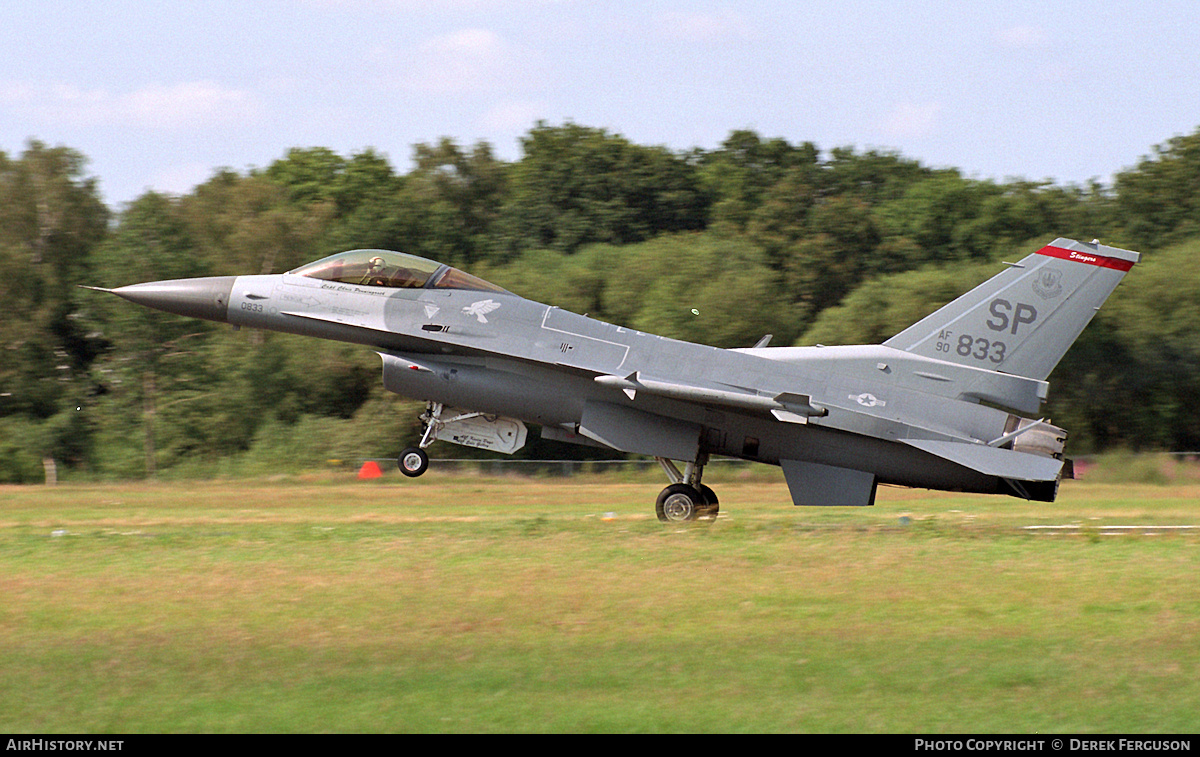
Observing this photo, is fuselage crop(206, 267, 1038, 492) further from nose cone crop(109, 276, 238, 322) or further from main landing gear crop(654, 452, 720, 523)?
nose cone crop(109, 276, 238, 322)

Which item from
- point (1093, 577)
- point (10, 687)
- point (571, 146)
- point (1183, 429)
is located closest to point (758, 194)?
point (571, 146)

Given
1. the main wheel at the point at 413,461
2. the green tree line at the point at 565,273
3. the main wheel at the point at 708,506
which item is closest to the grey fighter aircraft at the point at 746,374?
the main wheel at the point at 413,461

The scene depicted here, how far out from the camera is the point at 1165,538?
1442cm

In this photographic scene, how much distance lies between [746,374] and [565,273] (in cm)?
2660

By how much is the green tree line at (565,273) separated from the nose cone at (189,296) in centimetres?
1723

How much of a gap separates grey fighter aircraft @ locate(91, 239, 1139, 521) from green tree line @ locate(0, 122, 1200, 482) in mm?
18720

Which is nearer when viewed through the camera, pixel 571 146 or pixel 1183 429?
pixel 1183 429

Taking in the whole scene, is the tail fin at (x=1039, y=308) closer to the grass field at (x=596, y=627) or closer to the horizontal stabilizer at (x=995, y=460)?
the horizontal stabilizer at (x=995, y=460)

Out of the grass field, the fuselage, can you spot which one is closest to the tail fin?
the fuselage

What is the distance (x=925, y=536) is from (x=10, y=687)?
10.5 meters

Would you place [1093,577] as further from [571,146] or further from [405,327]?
[571,146]

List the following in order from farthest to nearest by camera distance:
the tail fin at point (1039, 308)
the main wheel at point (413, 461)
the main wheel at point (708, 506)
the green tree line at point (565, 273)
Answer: the green tree line at point (565, 273) < the main wheel at point (708, 506) < the tail fin at point (1039, 308) < the main wheel at point (413, 461)

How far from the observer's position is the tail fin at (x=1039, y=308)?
53.3ft

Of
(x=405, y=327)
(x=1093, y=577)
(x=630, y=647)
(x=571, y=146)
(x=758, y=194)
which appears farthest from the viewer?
(x=571, y=146)
